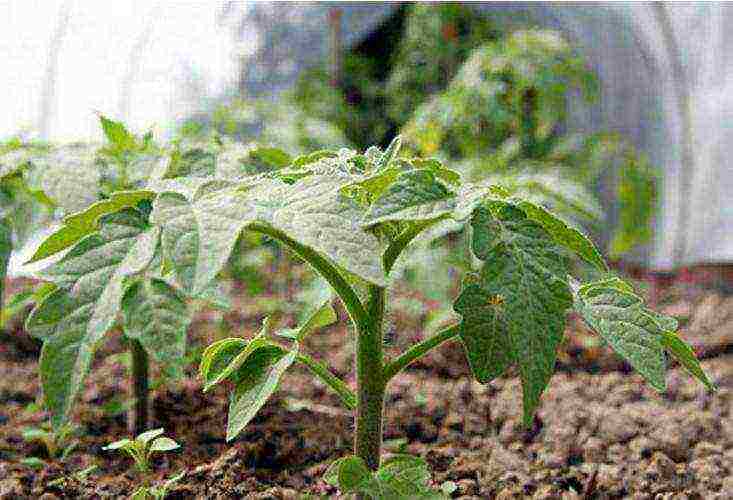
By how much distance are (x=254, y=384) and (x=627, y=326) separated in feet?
1.47

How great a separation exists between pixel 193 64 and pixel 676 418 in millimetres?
3287

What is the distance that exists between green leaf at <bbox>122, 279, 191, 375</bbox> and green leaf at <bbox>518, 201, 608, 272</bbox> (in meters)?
0.42

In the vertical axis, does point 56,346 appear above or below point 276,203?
below

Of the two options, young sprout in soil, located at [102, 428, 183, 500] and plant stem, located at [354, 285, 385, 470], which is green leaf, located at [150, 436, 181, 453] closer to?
young sprout in soil, located at [102, 428, 183, 500]

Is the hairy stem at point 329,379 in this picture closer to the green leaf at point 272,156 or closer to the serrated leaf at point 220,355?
the serrated leaf at point 220,355

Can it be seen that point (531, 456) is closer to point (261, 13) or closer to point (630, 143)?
point (261, 13)

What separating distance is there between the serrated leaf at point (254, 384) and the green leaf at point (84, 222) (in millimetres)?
256

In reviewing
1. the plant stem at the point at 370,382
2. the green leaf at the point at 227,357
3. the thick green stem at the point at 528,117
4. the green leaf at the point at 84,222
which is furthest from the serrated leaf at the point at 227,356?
the thick green stem at the point at 528,117

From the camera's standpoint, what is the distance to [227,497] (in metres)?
1.42

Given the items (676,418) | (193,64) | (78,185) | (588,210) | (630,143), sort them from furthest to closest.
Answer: (630,143)
(193,64)
(588,210)
(676,418)
(78,185)

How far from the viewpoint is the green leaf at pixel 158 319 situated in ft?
3.50

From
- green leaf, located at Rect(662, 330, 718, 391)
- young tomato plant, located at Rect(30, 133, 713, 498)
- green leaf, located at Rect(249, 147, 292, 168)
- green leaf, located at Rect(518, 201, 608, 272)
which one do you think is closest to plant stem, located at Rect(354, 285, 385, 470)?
young tomato plant, located at Rect(30, 133, 713, 498)

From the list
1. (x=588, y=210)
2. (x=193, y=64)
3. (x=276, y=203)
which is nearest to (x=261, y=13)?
(x=193, y=64)

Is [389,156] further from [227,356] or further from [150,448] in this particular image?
[150,448]
